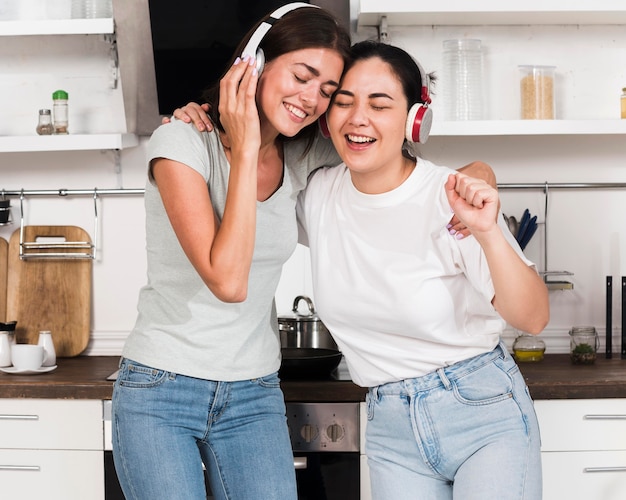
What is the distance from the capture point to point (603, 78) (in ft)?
9.32

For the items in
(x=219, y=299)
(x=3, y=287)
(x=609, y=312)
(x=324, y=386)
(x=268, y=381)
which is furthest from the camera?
(x=3, y=287)

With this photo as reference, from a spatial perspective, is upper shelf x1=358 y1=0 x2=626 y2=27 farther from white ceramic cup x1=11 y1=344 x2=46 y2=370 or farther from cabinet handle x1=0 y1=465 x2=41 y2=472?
cabinet handle x1=0 y1=465 x2=41 y2=472

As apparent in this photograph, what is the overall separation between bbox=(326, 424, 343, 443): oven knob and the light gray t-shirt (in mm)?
545

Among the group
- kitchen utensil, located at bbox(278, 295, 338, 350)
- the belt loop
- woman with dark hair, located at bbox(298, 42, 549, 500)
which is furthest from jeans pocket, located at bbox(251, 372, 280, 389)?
kitchen utensil, located at bbox(278, 295, 338, 350)

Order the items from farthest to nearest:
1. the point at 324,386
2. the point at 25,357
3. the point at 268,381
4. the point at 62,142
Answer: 1. the point at 62,142
2. the point at 25,357
3. the point at 324,386
4. the point at 268,381

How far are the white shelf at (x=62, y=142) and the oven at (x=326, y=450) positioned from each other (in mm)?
989

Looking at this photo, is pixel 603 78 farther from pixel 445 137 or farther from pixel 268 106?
pixel 268 106

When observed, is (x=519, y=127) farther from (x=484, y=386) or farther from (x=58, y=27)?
(x=58, y=27)

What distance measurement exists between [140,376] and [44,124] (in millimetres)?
1317

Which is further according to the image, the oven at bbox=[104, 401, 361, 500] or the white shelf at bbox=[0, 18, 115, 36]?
the white shelf at bbox=[0, 18, 115, 36]

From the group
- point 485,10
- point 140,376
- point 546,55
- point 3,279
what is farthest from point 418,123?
point 3,279

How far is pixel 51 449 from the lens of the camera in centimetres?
233

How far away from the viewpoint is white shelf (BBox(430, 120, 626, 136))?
2.52 m

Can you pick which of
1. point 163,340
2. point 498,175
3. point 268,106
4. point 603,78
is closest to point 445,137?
point 498,175
